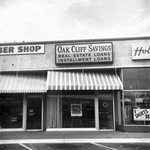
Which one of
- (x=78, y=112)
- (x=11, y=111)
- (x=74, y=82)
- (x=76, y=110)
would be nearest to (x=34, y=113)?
(x=11, y=111)

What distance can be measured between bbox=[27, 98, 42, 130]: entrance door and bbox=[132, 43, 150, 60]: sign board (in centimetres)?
607

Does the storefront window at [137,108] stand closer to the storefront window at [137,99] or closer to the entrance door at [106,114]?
the storefront window at [137,99]

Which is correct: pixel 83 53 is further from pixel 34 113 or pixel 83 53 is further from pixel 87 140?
pixel 87 140

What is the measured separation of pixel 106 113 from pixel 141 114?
197 cm

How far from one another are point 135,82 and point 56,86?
432 cm

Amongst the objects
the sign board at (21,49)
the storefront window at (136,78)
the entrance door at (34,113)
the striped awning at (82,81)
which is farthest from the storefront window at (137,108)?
→ the sign board at (21,49)

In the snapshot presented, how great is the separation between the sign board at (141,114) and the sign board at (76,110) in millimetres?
3049

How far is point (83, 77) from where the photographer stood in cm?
1335

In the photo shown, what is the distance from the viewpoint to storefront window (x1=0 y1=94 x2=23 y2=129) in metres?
13.9

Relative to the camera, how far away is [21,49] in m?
14.0

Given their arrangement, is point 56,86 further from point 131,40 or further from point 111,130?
point 131,40

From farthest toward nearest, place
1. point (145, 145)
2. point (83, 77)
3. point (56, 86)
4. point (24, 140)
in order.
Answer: point (83, 77) < point (56, 86) < point (24, 140) < point (145, 145)

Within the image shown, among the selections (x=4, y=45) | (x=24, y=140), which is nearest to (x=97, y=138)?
(x=24, y=140)

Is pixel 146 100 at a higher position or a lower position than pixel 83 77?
lower
